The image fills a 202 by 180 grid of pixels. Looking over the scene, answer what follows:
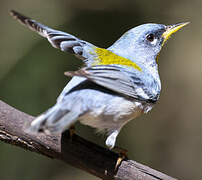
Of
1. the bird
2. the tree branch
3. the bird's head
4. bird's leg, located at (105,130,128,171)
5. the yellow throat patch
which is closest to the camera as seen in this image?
the bird

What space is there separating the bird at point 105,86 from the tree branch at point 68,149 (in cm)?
23

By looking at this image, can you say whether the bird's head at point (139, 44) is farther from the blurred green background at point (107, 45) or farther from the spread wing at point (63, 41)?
the blurred green background at point (107, 45)

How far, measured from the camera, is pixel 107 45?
7.92 metres

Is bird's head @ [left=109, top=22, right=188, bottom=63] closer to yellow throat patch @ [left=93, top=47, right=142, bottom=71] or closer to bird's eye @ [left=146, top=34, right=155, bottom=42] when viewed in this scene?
bird's eye @ [left=146, top=34, right=155, bottom=42]

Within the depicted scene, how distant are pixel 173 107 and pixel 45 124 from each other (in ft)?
16.3

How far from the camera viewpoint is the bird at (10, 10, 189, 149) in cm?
368

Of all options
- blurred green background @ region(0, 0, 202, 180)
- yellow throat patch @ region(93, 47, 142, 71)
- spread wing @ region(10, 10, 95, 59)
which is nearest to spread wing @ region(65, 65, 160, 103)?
yellow throat patch @ region(93, 47, 142, 71)

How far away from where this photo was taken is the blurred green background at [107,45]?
7.21m

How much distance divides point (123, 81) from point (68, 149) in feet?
2.85

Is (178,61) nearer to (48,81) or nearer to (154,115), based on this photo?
(154,115)

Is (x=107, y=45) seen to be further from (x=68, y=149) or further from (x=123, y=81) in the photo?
(x=68, y=149)

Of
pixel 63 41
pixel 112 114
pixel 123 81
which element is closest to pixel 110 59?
pixel 123 81

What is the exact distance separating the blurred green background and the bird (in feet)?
8.86

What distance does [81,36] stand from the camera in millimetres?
7941
